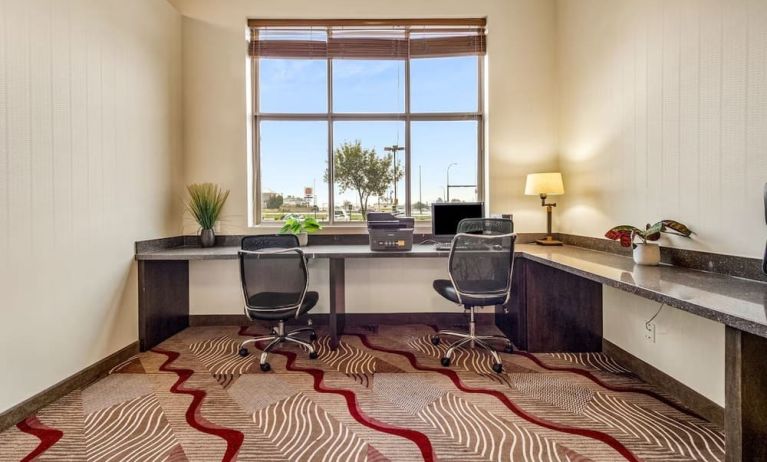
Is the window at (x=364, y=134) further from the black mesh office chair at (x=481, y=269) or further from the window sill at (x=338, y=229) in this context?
the black mesh office chair at (x=481, y=269)

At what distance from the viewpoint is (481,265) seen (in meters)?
2.76

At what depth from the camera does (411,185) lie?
3953 mm

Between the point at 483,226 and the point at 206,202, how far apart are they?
9.00 feet

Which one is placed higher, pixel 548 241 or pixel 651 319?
pixel 548 241

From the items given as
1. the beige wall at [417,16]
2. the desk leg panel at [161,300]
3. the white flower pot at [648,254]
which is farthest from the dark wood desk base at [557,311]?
the desk leg panel at [161,300]

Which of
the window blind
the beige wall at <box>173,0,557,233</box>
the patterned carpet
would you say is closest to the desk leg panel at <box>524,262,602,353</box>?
the patterned carpet

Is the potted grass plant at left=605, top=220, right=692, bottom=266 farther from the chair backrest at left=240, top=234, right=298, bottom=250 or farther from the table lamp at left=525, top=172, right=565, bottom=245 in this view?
the chair backrest at left=240, top=234, right=298, bottom=250

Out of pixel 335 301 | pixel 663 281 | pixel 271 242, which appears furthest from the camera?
pixel 335 301

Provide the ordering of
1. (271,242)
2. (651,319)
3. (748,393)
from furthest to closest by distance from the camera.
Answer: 1. (271,242)
2. (651,319)
3. (748,393)

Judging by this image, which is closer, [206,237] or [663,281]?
[663,281]

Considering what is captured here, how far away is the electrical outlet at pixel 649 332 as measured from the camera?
242 cm

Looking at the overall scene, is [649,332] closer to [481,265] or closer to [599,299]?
[599,299]

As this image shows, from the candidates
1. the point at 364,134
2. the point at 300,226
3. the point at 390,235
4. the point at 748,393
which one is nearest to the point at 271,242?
the point at 300,226

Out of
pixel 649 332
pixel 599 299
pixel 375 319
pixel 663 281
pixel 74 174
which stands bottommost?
pixel 375 319
